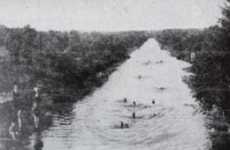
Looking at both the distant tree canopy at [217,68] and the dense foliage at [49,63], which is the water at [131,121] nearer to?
the distant tree canopy at [217,68]

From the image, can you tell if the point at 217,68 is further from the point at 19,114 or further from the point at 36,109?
the point at 36,109

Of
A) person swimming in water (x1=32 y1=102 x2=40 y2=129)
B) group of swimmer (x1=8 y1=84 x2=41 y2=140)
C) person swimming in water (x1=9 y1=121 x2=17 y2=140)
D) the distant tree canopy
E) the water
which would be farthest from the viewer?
person swimming in water (x1=32 y1=102 x2=40 y2=129)

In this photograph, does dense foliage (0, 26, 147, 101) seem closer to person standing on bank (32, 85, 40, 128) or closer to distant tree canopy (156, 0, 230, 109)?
person standing on bank (32, 85, 40, 128)

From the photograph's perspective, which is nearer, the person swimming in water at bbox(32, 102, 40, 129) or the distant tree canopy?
the distant tree canopy

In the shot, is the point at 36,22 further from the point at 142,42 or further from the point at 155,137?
the point at 142,42

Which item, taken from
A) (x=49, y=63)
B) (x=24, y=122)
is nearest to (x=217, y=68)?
(x=24, y=122)

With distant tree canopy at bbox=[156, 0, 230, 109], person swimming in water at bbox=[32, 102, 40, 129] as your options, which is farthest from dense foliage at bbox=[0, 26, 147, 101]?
distant tree canopy at bbox=[156, 0, 230, 109]
